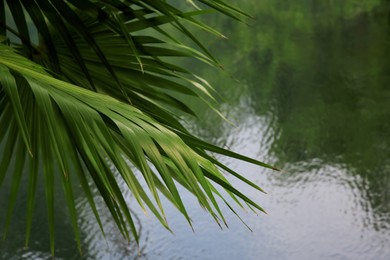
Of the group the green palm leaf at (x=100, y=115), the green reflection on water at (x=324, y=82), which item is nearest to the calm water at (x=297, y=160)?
the green reflection on water at (x=324, y=82)

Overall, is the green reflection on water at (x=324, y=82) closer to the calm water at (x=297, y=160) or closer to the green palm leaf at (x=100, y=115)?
the calm water at (x=297, y=160)

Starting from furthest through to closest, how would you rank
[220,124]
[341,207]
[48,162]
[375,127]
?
[220,124] → [375,127] → [341,207] → [48,162]

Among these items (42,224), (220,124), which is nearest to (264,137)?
(220,124)

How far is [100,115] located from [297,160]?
7825mm

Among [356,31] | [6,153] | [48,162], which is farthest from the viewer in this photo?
[356,31]

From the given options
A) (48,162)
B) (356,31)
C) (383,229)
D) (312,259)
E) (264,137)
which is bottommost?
(48,162)

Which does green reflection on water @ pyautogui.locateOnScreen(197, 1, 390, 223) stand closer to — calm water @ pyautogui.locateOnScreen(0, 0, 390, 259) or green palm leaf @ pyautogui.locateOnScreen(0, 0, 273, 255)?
calm water @ pyautogui.locateOnScreen(0, 0, 390, 259)

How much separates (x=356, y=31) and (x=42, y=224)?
10.5 metres

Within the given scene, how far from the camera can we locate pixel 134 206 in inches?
297

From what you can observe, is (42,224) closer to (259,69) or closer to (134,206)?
(134,206)

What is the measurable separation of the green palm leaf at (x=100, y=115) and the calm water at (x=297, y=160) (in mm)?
2459

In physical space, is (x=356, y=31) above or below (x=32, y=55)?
above

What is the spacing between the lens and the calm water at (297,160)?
259 inches

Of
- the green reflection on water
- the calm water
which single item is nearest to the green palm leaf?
the calm water
